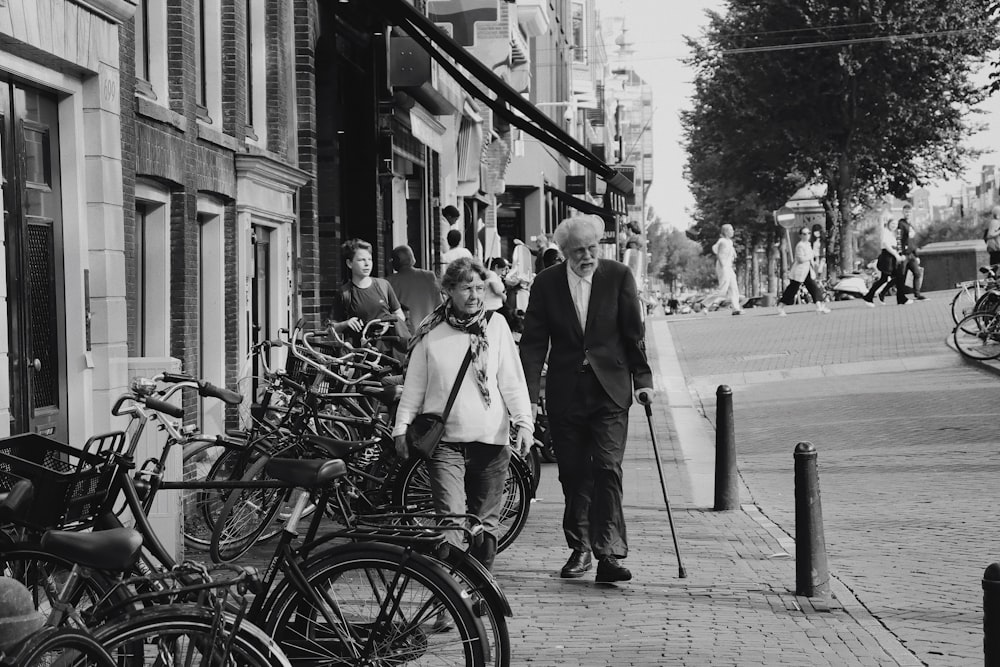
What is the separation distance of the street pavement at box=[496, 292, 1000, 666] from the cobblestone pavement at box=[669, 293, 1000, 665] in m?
0.02

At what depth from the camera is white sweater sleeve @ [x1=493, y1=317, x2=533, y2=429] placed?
22.2 ft

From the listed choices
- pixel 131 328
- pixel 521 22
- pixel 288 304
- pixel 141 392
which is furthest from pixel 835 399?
pixel 521 22

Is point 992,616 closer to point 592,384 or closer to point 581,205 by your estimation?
point 592,384

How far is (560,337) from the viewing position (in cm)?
778

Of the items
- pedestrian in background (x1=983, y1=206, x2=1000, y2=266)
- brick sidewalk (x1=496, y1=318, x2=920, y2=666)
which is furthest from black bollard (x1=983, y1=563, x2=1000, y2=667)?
pedestrian in background (x1=983, y1=206, x2=1000, y2=266)

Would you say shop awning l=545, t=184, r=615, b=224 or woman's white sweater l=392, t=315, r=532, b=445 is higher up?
shop awning l=545, t=184, r=615, b=224

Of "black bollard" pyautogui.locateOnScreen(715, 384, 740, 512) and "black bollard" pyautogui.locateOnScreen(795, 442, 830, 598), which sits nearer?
"black bollard" pyautogui.locateOnScreen(795, 442, 830, 598)

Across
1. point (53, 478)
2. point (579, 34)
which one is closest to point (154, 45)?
point (53, 478)

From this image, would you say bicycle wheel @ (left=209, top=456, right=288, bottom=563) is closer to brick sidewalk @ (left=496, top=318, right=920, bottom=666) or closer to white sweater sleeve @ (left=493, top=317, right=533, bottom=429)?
brick sidewalk @ (left=496, top=318, right=920, bottom=666)

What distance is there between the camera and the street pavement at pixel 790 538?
6.16 m

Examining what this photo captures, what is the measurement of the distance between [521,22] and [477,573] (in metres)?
33.0

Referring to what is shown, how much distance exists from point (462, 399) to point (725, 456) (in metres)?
3.73

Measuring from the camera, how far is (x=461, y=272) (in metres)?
6.53

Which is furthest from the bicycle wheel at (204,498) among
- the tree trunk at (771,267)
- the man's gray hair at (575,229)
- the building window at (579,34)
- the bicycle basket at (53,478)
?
the tree trunk at (771,267)
